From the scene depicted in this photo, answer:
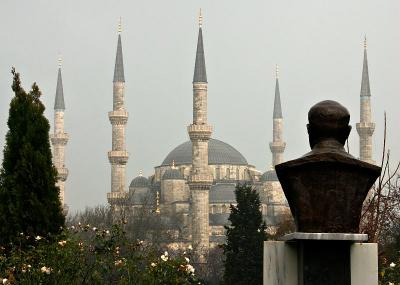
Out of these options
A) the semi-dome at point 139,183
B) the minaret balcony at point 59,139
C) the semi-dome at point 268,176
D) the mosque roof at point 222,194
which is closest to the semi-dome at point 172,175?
the mosque roof at point 222,194

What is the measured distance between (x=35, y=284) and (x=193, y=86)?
1992 inches

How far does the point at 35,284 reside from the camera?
31.2ft

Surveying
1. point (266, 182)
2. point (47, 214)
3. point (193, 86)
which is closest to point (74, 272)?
point (47, 214)

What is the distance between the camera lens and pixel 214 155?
271 ft

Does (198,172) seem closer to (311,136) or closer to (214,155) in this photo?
(214,155)

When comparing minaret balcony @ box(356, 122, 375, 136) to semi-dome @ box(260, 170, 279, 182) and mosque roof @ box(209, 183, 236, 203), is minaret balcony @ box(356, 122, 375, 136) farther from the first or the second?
semi-dome @ box(260, 170, 279, 182)

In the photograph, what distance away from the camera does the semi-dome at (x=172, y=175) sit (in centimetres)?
7494

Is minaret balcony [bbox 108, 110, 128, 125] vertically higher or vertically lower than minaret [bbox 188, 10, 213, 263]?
higher

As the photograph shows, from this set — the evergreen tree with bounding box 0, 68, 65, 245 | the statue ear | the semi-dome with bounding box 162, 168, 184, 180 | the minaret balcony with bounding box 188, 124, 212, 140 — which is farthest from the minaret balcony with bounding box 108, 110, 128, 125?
the statue ear

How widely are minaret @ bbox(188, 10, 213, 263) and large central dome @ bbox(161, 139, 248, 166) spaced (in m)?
20.9

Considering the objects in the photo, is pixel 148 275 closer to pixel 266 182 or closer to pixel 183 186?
pixel 183 186

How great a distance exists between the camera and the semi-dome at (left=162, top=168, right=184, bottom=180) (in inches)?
2950

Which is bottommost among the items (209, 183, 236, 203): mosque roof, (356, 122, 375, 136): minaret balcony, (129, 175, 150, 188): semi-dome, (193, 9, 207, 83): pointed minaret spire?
(209, 183, 236, 203): mosque roof

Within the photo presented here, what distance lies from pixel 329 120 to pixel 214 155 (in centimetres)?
7754
